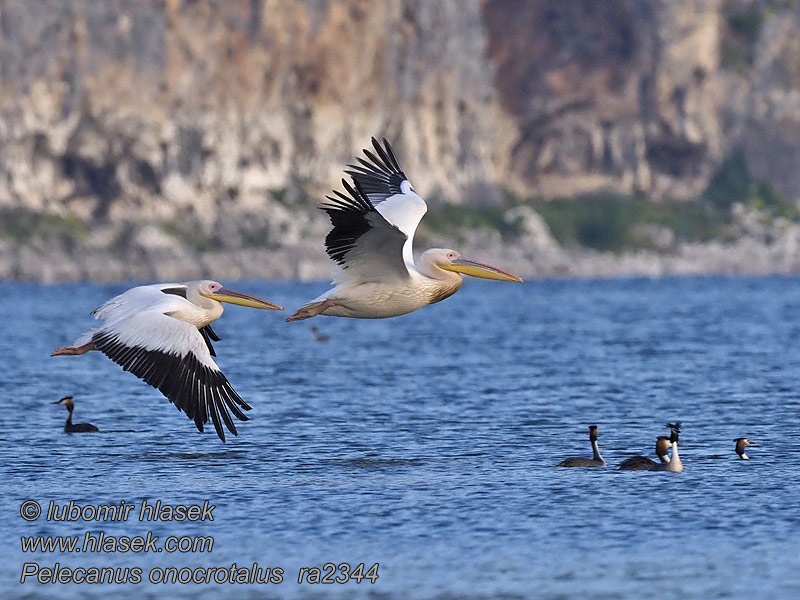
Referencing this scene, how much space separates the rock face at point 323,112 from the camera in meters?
91.7

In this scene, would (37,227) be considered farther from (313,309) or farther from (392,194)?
(313,309)

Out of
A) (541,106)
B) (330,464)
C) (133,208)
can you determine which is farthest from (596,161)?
(330,464)

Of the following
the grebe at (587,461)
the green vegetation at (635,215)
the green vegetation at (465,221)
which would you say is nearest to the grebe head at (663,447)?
the grebe at (587,461)

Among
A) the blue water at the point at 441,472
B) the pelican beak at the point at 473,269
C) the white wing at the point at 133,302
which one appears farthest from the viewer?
the pelican beak at the point at 473,269

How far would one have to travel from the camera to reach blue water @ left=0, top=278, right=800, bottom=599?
13711 millimetres

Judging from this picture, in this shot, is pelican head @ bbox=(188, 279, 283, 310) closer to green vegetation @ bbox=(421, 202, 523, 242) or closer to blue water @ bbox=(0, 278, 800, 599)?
blue water @ bbox=(0, 278, 800, 599)

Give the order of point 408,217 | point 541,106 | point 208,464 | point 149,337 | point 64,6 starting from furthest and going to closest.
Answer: point 541,106, point 64,6, point 208,464, point 408,217, point 149,337

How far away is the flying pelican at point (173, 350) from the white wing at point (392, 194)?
2508 millimetres

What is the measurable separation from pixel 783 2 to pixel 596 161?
781 inches

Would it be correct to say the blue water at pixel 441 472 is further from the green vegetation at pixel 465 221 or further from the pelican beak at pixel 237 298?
the green vegetation at pixel 465 221

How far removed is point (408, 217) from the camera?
17.4 m

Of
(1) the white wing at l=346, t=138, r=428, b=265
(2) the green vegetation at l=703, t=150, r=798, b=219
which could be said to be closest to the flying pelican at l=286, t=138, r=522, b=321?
(1) the white wing at l=346, t=138, r=428, b=265

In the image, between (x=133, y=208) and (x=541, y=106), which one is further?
(x=541, y=106)

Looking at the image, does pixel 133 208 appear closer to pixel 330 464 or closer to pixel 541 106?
pixel 541 106
